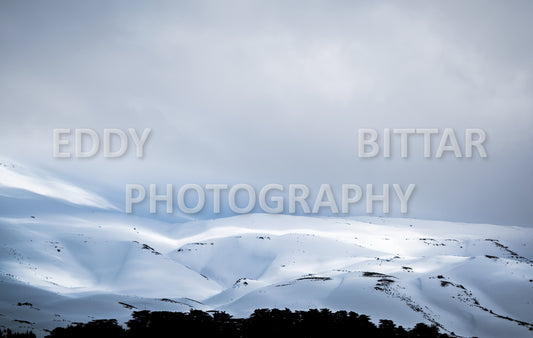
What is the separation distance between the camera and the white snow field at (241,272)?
42.0 metres

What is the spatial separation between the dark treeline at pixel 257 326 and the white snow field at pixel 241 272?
5.72 meters

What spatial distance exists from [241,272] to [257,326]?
57432 mm

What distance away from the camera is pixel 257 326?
111 ft

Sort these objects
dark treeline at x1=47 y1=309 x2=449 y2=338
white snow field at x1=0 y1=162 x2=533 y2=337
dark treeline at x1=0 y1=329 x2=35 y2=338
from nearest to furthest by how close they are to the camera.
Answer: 1. dark treeline at x1=0 y1=329 x2=35 y2=338
2. dark treeline at x1=47 y1=309 x2=449 y2=338
3. white snow field at x1=0 y1=162 x2=533 y2=337

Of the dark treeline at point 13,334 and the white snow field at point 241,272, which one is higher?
the dark treeline at point 13,334

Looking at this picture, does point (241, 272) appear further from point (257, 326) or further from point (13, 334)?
point (13, 334)

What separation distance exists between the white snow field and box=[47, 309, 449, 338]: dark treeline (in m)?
5.72

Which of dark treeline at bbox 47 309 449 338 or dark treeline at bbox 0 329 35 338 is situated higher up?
dark treeline at bbox 0 329 35 338

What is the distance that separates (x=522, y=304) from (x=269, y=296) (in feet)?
98.6

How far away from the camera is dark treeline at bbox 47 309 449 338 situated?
30533 mm

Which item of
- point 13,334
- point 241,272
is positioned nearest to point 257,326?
point 13,334

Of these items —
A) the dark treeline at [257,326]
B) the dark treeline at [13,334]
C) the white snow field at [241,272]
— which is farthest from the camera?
the white snow field at [241,272]

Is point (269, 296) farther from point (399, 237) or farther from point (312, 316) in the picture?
point (399, 237)

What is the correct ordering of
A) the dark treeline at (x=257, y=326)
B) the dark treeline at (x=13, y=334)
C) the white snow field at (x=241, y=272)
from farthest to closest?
the white snow field at (x=241, y=272)
the dark treeline at (x=257, y=326)
the dark treeline at (x=13, y=334)
